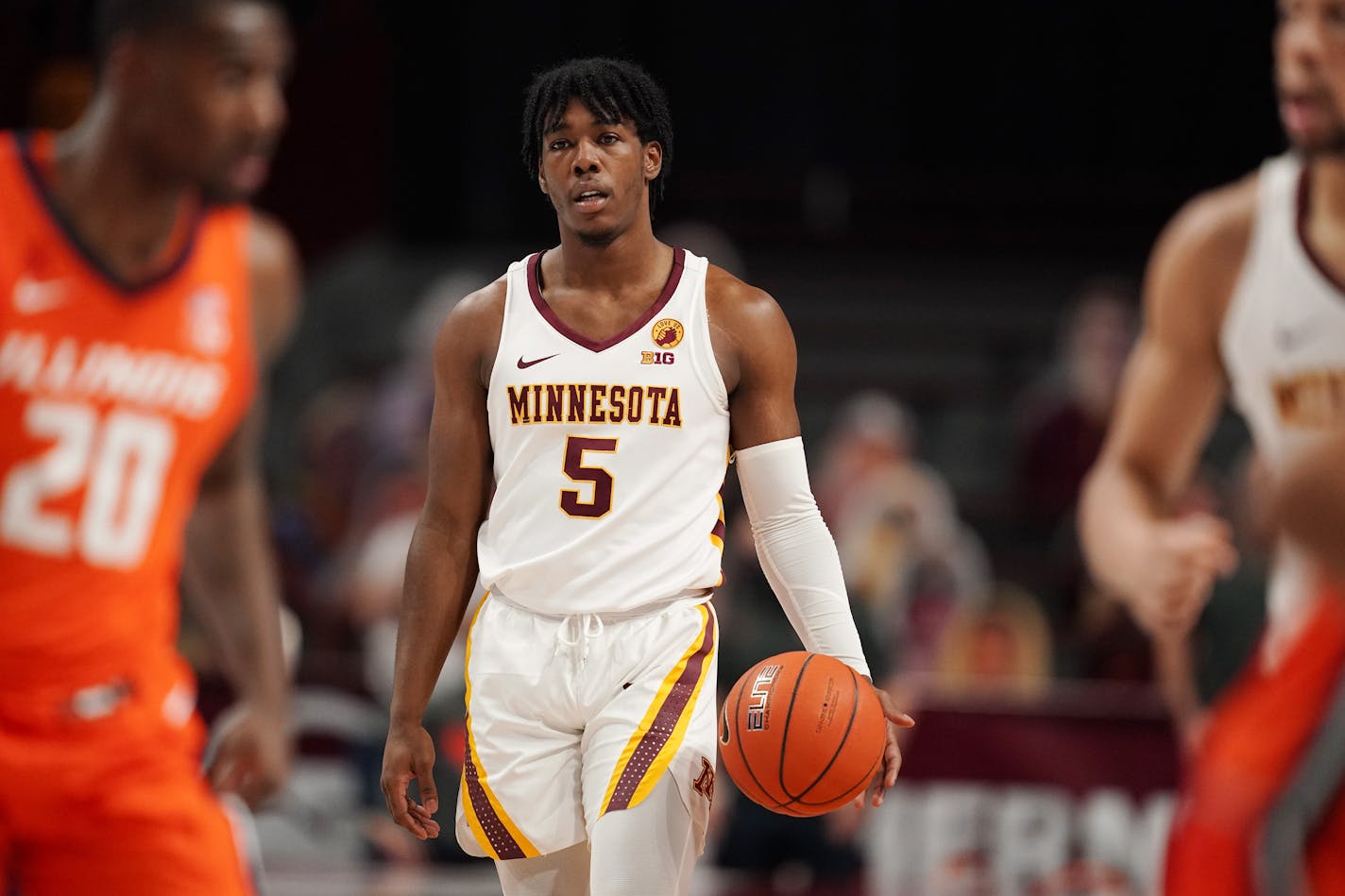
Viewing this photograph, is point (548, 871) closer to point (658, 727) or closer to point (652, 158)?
point (658, 727)

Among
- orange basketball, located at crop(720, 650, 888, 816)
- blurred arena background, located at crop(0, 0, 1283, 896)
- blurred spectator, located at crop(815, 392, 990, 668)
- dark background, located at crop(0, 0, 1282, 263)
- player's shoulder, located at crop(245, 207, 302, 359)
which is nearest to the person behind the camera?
player's shoulder, located at crop(245, 207, 302, 359)

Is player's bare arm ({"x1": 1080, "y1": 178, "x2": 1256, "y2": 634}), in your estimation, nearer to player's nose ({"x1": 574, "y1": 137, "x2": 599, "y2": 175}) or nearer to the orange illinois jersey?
player's nose ({"x1": 574, "y1": 137, "x2": 599, "y2": 175})

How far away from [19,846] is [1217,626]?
547 cm

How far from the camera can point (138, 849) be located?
3.18 meters

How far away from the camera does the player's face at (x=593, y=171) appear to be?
3.92 meters

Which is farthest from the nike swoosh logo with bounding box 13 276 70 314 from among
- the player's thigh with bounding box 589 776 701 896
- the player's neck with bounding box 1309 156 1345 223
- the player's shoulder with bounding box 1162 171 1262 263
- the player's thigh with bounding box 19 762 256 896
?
the player's neck with bounding box 1309 156 1345 223

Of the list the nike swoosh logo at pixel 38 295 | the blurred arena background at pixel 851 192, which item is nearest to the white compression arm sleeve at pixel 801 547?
the nike swoosh logo at pixel 38 295

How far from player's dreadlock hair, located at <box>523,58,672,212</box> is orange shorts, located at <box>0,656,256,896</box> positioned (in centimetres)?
149

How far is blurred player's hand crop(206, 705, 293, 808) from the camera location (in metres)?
3.54

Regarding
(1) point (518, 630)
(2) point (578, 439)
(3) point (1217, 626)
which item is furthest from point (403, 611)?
(3) point (1217, 626)

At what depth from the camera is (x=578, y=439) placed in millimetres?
3943

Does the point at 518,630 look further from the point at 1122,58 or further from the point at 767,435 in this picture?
the point at 1122,58

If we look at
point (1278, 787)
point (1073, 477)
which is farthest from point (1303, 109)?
point (1073, 477)

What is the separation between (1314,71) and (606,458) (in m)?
1.66
